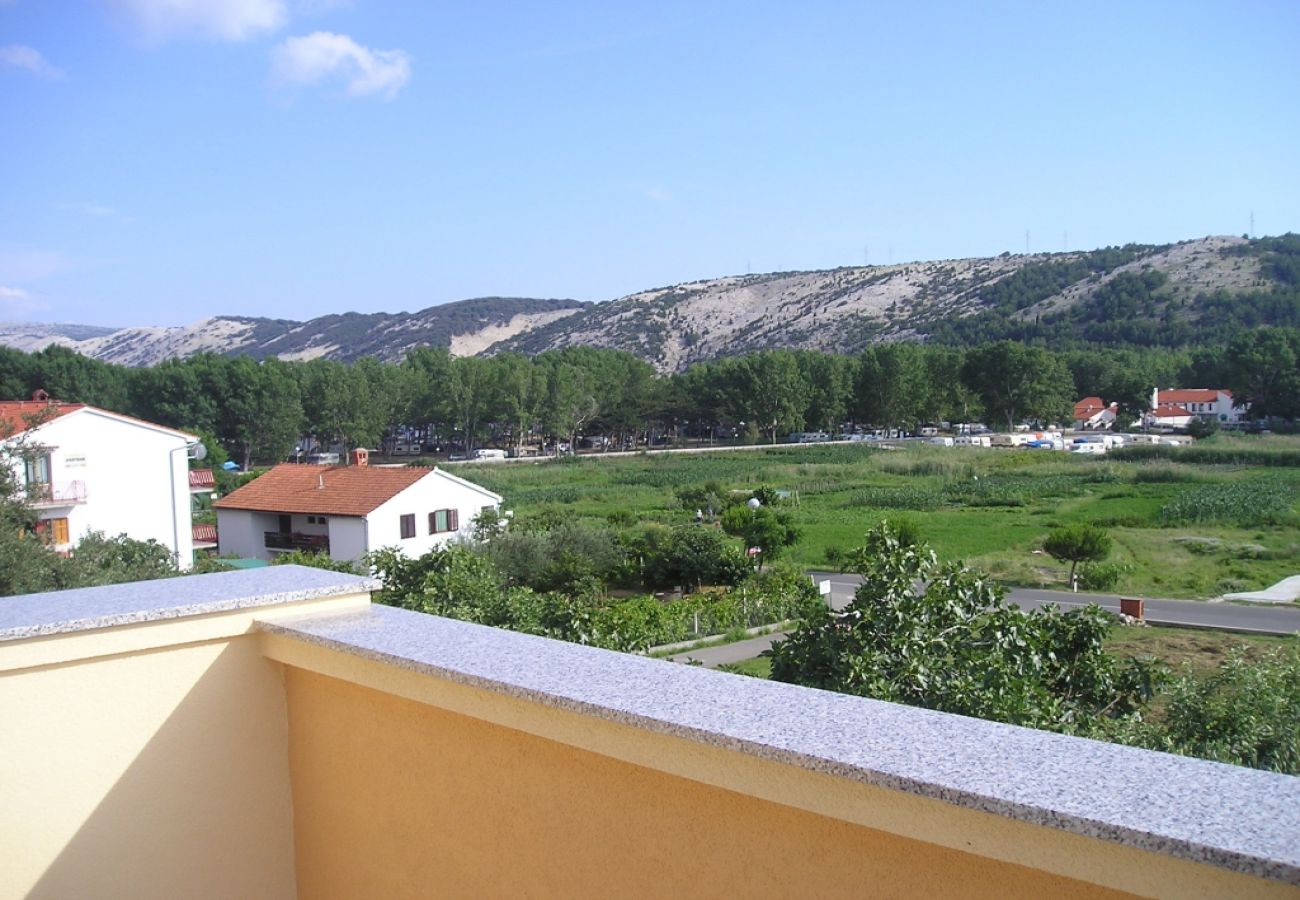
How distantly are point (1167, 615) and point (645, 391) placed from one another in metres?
70.0

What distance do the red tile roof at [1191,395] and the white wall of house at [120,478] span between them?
88869 millimetres

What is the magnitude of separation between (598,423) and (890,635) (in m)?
84.9

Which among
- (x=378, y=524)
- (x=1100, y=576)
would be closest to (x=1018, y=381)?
(x=1100, y=576)

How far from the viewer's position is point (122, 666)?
108 inches

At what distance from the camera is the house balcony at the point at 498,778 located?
4.71 ft

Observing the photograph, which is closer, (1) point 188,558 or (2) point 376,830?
(2) point 376,830

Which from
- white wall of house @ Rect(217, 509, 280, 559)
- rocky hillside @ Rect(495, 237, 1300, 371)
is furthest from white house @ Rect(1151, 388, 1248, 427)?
white wall of house @ Rect(217, 509, 280, 559)

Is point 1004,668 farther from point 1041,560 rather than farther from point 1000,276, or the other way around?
point 1000,276

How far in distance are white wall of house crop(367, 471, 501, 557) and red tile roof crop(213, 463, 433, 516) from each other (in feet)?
1.00

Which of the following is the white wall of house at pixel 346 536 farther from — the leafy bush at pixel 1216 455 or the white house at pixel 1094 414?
the white house at pixel 1094 414

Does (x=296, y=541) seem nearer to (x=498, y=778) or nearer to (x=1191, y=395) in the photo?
(x=498, y=778)

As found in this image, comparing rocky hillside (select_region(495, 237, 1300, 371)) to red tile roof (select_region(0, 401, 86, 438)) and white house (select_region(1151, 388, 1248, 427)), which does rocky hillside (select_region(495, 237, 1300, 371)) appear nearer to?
white house (select_region(1151, 388, 1248, 427))

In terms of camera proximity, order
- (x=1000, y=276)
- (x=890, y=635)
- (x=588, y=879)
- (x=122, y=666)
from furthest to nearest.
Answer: (x=1000, y=276), (x=890, y=635), (x=122, y=666), (x=588, y=879)

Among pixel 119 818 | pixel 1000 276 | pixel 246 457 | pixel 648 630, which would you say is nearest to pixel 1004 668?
pixel 119 818
